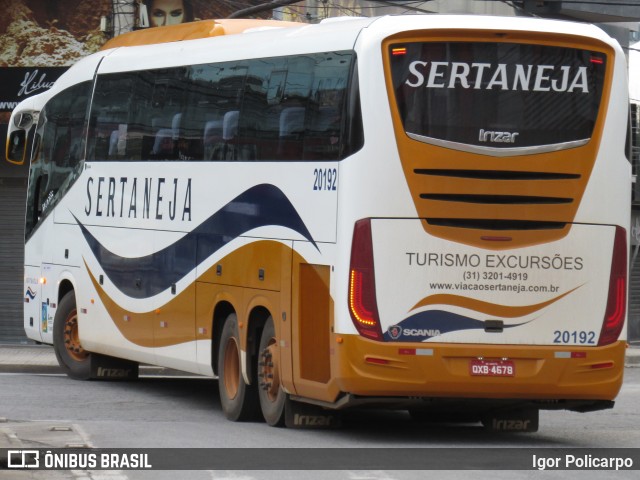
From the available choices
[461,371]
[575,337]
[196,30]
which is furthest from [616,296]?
A: [196,30]

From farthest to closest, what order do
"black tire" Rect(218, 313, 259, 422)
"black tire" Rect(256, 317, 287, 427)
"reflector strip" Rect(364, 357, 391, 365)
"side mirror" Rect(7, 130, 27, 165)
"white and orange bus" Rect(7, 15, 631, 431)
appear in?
"side mirror" Rect(7, 130, 27, 165)
"black tire" Rect(218, 313, 259, 422)
"black tire" Rect(256, 317, 287, 427)
"white and orange bus" Rect(7, 15, 631, 431)
"reflector strip" Rect(364, 357, 391, 365)

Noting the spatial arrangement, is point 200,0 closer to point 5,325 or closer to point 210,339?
point 5,325

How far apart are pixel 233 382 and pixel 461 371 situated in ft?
11.3

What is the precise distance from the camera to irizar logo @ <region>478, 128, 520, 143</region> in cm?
1372

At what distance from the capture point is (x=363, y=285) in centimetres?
1360

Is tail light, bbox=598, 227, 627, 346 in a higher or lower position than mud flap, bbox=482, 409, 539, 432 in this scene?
higher

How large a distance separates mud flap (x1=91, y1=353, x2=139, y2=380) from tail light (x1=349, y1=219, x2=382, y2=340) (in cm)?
831

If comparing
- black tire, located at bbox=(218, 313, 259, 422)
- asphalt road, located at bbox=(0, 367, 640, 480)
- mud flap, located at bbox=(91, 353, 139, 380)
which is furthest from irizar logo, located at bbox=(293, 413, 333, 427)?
mud flap, located at bbox=(91, 353, 139, 380)

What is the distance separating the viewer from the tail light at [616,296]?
14.1 metres

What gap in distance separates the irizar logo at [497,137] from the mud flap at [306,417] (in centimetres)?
318

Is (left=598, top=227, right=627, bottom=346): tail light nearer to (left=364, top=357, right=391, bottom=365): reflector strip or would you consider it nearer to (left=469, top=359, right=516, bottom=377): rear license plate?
(left=469, top=359, right=516, bottom=377): rear license plate

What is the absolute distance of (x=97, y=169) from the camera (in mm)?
19906

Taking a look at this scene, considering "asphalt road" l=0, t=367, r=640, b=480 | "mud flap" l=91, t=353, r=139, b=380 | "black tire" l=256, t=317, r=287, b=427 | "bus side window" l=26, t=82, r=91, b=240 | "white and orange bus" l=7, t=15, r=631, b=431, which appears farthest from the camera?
"mud flap" l=91, t=353, r=139, b=380

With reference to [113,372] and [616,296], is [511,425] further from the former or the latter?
[113,372]
